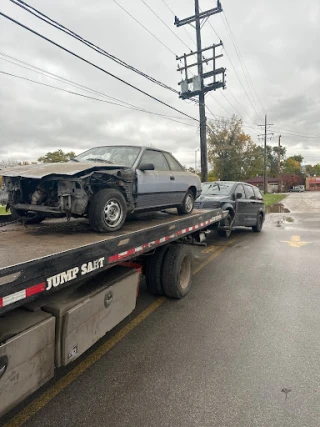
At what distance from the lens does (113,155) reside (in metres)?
4.96

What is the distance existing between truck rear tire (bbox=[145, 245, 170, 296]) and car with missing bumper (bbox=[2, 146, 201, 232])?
0.77 metres

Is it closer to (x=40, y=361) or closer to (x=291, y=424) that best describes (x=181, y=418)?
(x=291, y=424)

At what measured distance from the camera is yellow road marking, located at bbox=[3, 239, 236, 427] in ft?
7.83

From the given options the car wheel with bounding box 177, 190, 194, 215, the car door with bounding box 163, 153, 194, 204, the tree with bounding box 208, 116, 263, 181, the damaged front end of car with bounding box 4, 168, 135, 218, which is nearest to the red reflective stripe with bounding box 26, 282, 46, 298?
the damaged front end of car with bounding box 4, 168, 135, 218

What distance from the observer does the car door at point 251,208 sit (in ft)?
34.0

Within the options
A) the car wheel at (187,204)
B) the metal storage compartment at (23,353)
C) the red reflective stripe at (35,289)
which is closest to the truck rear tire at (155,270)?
the car wheel at (187,204)

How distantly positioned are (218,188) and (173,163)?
4252 millimetres

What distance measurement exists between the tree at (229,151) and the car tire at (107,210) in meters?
45.6

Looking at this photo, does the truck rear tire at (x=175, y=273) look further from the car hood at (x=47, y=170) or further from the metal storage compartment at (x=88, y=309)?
the car hood at (x=47, y=170)

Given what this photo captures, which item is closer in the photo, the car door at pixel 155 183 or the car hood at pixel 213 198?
the car door at pixel 155 183

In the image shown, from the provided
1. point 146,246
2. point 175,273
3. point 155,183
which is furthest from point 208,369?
point 155,183

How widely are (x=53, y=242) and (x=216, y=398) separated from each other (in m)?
2.13

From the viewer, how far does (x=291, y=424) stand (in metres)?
2.27

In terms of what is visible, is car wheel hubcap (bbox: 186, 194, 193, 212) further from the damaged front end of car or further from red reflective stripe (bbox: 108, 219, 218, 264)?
the damaged front end of car
